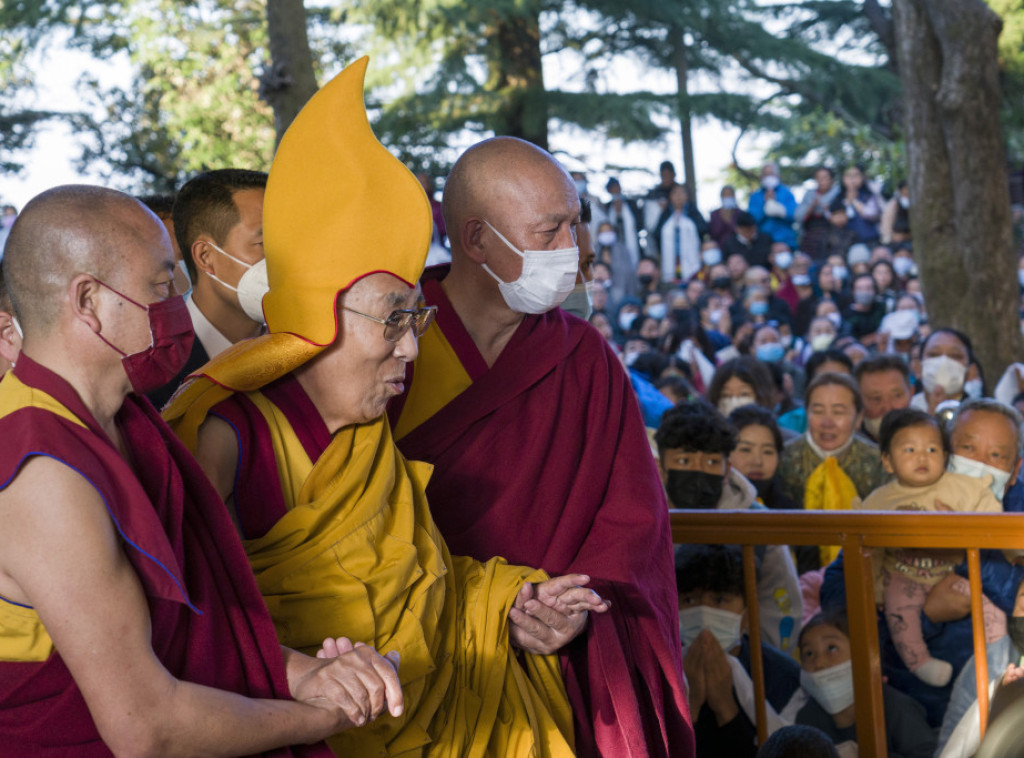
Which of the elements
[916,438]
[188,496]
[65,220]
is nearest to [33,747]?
[188,496]

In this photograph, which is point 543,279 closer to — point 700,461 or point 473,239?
point 473,239

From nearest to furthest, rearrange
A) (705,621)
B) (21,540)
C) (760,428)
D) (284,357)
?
1. (21,540)
2. (284,357)
3. (705,621)
4. (760,428)

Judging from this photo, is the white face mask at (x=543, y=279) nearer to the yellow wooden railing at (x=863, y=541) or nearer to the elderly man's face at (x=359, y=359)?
the elderly man's face at (x=359, y=359)

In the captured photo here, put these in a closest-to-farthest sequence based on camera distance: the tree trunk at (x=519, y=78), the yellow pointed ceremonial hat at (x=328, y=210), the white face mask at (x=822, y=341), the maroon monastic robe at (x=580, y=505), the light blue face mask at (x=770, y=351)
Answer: the yellow pointed ceremonial hat at (x=328, y=210)
the maroon monastic robe at (x=580, y=505)
the light blue face mask at (x=770, y=351)
the white face mask at (x=822, y=341)
the tree trunk at (x=519, y=78)

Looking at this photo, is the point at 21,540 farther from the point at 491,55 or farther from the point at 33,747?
the point at 491,55

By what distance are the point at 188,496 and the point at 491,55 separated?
14448 mm

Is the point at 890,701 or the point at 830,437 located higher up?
the point at 830,437

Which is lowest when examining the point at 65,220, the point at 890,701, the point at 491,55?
the point at 890,701

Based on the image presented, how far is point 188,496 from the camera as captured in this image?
1684mm

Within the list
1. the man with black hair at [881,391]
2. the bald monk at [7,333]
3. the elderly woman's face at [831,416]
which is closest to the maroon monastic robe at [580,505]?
the bald monk at [7,333]

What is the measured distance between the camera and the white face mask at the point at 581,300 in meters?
3.02

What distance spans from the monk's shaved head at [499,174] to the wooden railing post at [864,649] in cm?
134

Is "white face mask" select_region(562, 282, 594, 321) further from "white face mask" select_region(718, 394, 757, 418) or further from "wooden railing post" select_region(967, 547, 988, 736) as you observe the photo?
"white face mask" select_region(718, 394, 757, 418)

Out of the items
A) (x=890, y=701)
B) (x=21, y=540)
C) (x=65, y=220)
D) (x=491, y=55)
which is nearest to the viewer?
(x=21, y=540)
